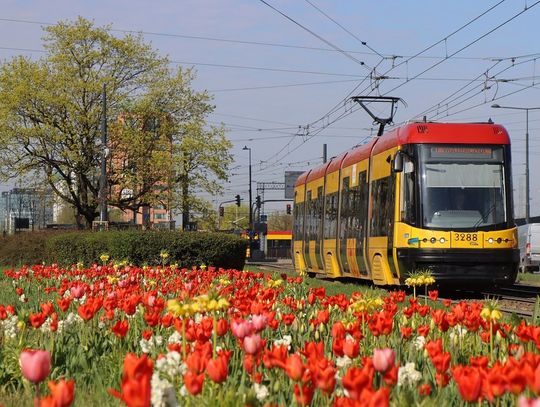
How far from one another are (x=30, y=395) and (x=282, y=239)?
290 ft

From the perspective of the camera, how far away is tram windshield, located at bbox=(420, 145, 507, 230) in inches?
709

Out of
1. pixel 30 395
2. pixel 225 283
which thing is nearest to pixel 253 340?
pixel 30 395

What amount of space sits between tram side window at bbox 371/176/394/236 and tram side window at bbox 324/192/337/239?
4018 millimetres

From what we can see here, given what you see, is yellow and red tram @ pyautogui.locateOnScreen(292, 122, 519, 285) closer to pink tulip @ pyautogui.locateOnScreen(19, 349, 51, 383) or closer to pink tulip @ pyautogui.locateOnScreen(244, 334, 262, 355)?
pink tulip @ pyautogui.locateOnScreen(244, 334, 262, 355)

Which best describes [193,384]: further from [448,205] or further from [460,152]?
[460,152]

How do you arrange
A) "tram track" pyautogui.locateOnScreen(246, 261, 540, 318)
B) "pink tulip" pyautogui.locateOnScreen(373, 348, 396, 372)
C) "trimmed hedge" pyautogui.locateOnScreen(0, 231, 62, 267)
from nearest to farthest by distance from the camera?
"pink tulip" pyautogui.locateOnScreen(373, 348, 396, 372) < "tram track" pyautogui.locateOnScreen(246, 261, 540, 318) < "trimmed hedge" pyautogui.locateOnScreen(0, 231, 62, 267)

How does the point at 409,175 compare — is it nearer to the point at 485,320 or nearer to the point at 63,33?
the point at 485,320

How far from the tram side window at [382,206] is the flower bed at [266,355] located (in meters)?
10.4

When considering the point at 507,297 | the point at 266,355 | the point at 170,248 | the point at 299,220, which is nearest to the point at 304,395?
the point at 266,355

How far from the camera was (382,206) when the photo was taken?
63.0 feet

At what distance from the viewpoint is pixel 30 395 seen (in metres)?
4.63

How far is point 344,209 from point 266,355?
18956mm

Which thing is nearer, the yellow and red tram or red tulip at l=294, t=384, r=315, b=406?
red tulip at l=294, t=384, r=315, b=406

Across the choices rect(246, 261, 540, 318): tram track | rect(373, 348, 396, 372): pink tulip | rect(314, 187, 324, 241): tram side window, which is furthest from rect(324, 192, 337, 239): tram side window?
rect(373, 348, 396, 372): pink tulip
